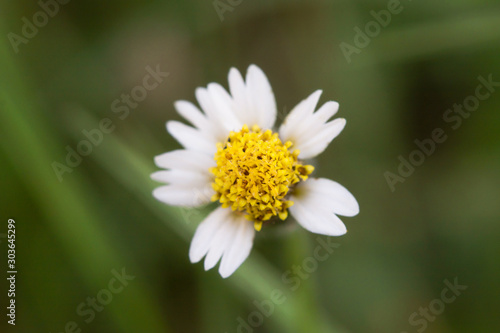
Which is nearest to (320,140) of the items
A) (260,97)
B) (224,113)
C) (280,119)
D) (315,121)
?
(315,121)

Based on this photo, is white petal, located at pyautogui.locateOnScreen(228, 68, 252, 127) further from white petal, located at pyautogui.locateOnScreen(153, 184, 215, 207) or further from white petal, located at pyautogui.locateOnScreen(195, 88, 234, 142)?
white petal, located at pyautogui.locateOnScreen(153, 184, 215, 207)

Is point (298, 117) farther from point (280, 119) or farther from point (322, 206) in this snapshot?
point (280, 119)

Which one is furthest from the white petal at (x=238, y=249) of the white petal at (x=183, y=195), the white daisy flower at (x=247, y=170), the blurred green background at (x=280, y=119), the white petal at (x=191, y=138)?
the blurred green background at (x=280, y=119)

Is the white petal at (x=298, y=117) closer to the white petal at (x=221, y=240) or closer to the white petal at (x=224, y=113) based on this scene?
the white petal at (x=224, y=113)

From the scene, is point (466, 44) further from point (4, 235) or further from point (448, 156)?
point (4, 235)

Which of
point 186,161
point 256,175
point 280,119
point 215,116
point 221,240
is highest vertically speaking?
point 280,119

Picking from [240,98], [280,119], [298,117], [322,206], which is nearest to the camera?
[322,206]

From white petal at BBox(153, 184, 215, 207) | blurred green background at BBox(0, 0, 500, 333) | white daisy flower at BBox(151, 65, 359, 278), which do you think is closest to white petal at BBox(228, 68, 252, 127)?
white daisy flower at BBox(151, 65, 359, 278)

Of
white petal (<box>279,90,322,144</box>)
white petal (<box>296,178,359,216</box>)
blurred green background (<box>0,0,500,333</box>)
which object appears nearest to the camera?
white petal (<box>296,178,359,216</box>)
